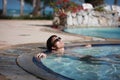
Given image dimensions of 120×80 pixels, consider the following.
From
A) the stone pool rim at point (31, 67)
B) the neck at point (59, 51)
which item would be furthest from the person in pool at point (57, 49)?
the stone pool rim at point (31, 67)

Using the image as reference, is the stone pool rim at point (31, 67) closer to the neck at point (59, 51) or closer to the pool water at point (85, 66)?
the pool water at point (85, 66)

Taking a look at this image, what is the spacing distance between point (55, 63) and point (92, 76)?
1.80 metres

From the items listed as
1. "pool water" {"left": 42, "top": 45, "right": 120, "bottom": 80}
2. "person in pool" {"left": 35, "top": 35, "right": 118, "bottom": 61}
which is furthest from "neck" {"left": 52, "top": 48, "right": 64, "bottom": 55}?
"pool water" {"left": 42, "top": 45, "right": 120, "bottom": 80}

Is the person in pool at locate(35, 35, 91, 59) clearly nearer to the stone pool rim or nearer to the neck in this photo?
the neck

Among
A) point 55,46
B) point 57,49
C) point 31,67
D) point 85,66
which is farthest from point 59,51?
point 31,67

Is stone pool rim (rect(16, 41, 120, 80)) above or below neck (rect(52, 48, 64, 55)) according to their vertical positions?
above

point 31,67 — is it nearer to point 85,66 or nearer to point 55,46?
point 85,66

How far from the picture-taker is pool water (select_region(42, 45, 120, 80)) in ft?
18.6

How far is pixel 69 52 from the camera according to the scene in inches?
328

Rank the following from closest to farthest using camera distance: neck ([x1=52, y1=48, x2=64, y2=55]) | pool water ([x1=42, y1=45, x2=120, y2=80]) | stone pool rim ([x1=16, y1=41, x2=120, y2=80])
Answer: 1. stone pool rim ([x1=16, y1=41, x2=120, y2=80])
2. pool water ([x1=42, y1=45, x2=120, y2=80])
3. neck ([x1=52, y1=48, x2=64, y2=55])

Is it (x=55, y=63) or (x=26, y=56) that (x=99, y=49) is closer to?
(x=55, y=63)

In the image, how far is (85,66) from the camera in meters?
6.88

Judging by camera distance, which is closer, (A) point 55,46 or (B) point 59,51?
(A) point 55,46

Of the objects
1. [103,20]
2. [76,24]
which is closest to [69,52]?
[76,24]
